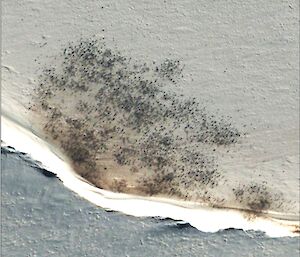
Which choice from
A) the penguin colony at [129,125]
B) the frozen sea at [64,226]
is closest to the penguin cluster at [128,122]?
the penguin colony at [129,125]

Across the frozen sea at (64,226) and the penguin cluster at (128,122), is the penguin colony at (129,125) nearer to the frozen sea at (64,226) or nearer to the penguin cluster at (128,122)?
the penguin cluster at (128,122)

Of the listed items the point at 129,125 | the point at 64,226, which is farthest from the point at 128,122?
the point at 64,226

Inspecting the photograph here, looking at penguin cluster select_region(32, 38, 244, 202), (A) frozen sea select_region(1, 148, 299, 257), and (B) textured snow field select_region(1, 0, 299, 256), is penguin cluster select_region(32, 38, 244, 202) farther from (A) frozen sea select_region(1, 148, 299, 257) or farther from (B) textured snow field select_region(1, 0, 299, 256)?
(A) frozen sea select_region(1, 148, 299, 257)

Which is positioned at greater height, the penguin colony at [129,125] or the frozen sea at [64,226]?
the penguin colony at [129,125]

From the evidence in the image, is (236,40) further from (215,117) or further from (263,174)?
(263,174)

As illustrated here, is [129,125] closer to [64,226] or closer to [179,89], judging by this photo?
[179,89]

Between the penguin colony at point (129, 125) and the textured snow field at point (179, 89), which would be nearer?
the textured snow field at point (179, 89)
